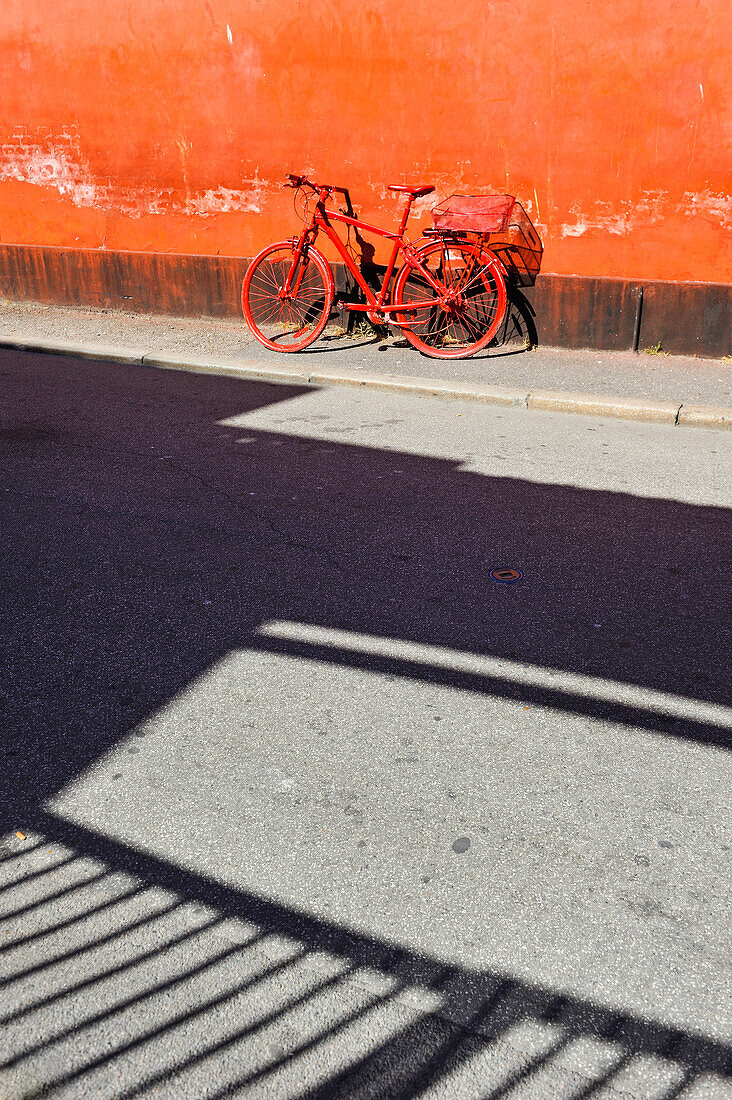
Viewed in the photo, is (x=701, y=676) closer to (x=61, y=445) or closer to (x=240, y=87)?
(x=61, y=445)

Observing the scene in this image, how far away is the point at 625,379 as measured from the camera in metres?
7.97

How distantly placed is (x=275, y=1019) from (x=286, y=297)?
7770 millimetres

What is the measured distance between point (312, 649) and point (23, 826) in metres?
1.40

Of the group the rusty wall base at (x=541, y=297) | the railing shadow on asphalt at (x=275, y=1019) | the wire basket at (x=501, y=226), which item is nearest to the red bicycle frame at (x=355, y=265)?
the wire basket at (x=501, y=226)

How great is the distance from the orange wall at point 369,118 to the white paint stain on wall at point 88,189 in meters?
0.02

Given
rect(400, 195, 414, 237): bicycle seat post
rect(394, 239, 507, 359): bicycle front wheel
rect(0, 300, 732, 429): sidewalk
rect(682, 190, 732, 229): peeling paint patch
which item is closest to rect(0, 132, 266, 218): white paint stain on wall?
rect(0, 300, 732, 429): sidewalk

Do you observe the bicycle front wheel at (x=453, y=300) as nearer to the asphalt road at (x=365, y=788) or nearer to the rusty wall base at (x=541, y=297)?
the rusty wall base at (x=541, y=297)

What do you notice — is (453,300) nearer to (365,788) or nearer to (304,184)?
(304,184)

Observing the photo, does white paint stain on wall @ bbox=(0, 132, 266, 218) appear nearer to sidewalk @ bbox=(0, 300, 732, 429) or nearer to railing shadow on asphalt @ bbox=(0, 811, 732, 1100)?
sidewalk @ bbox=(0, 300, 732, 429)

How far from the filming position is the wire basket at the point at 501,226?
843 centimetres

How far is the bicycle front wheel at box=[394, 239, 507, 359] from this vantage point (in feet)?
28.1

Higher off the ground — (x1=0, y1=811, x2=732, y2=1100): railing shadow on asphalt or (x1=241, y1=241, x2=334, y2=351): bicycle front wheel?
(x1=241, y1=241, x2=334, y2=351): bicycle front wheel

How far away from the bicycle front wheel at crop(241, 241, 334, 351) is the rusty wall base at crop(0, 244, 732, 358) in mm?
396

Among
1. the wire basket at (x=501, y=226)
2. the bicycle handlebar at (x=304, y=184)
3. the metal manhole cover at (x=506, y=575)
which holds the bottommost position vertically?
the metal manhole cover at (x=506, y=575)
